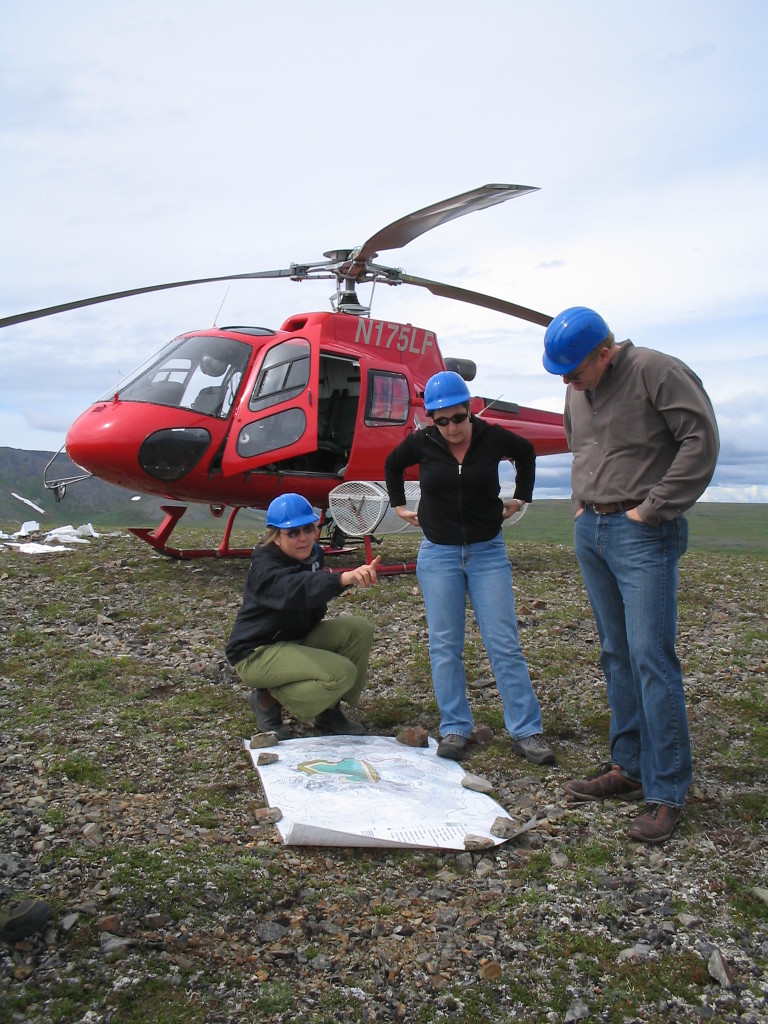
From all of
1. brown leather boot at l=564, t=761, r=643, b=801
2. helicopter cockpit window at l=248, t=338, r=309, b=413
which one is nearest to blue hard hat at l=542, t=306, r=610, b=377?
brown leather boot at l=564, t=761, r=643, b=801

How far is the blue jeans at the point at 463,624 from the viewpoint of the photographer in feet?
15.1

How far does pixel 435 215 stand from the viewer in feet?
25.7

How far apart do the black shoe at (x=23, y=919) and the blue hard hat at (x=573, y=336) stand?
288cm

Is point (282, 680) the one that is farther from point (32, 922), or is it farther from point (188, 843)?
point (32, 922)

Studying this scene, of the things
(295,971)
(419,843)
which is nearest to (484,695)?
(419,843)

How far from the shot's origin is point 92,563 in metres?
9.86

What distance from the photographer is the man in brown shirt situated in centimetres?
346

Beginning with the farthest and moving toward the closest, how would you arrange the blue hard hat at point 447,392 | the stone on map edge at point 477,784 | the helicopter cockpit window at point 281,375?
the helicopter cockpit window at point 281,375 → the blue hard hat at point 447,392 → the stone on map edge at point 477,784

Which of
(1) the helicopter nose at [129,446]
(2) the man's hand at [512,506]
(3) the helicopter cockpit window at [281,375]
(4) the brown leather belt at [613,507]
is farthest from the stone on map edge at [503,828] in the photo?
(3) the helicopter cockpit window at [281,375]

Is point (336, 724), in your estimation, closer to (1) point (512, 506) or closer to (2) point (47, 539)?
(1) point (512, 506)

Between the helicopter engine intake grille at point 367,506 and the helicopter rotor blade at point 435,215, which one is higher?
the helicopter rotor blade at point 435,215

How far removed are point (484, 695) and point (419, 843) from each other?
88.2 inches

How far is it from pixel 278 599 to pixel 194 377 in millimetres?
5043

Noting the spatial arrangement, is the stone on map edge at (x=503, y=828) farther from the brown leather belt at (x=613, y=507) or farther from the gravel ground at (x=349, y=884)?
the brown leather belt at (x=613, y=507)
